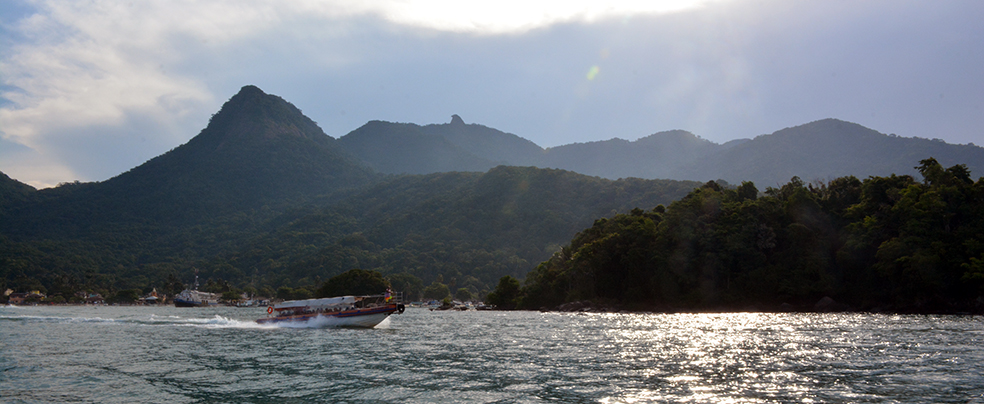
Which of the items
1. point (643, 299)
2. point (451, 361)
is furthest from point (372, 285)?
point (451, 361)

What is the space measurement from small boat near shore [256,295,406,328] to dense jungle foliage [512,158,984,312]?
5442cm

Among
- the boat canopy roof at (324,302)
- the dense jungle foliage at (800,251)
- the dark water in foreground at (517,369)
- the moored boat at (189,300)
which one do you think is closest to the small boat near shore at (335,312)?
the boat canopy roof at (324,302)

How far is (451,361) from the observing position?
27.9m

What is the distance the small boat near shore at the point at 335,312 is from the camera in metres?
56.6

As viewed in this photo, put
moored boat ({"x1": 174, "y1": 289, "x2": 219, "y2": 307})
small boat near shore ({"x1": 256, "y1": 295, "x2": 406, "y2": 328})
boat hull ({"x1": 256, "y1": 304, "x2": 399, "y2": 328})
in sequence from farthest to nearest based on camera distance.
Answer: moored boat ({"x1": 174, "y1": 289, "x2": 219, "y2": 307})
small boat near shore ({"x1": 256, "y1": 295, "x2": 406, "y2": 328})
boat hull ({"x1": 256, "y1": 304, "x2": 399, "y2": 328})

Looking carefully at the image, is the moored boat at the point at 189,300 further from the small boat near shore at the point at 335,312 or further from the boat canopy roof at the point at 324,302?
the boat canopy roof at the point at 324,302

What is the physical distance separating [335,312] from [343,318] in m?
1.45

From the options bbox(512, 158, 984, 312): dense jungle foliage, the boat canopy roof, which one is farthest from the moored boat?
the boat canopy roof

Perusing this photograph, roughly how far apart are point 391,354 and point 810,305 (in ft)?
237

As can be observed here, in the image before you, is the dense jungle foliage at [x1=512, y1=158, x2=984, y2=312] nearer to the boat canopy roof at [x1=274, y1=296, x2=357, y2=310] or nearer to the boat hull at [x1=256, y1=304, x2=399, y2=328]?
the boat hull at [x1=256, y1=304, x2=399, y2=328]

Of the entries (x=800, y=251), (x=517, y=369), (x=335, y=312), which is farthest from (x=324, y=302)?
(x=800, y=251)

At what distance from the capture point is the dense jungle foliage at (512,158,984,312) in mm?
69625

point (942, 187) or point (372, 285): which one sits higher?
point (942, 187)

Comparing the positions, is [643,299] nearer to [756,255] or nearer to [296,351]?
[756,255]
